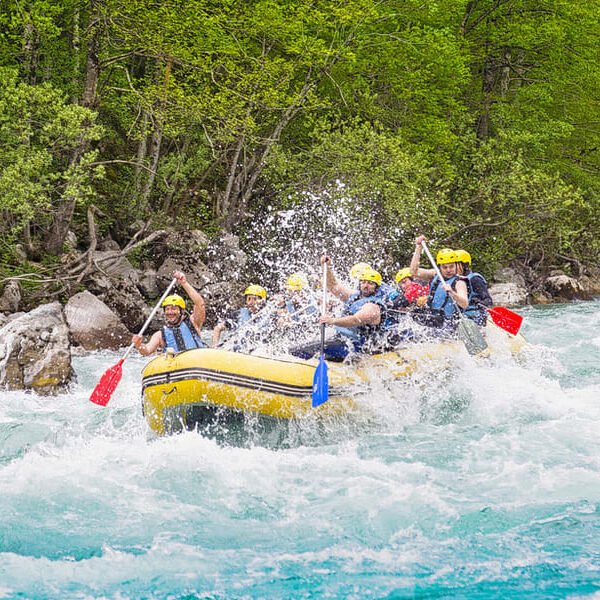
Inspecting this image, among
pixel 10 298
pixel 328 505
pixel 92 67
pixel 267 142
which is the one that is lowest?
pixel 10 298

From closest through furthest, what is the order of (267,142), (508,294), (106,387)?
(106,387) < (267,142) < (508,294)

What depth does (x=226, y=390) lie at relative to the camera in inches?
270

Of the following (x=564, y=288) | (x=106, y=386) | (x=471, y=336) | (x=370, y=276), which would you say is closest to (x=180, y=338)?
(x=106, y=386)

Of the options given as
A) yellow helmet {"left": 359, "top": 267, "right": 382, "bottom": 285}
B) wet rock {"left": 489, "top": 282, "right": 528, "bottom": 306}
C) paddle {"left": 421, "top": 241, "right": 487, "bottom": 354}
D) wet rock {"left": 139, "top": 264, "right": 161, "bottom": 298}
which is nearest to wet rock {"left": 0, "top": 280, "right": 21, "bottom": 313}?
wet rock {"left": 139, "top": 264, "right": 161, "bottom": 298}

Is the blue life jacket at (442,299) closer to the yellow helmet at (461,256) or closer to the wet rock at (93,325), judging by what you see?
the yellow helmet at (461,256)

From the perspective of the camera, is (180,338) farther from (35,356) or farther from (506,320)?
(506,320)

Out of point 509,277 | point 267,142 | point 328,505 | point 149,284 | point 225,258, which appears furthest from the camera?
point 509,277

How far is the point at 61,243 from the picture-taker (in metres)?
13.6

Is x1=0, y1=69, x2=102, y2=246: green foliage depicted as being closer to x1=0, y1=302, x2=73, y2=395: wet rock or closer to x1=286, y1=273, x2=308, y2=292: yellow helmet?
x1=0, y1=302, x2=73, y2=395: wet rock

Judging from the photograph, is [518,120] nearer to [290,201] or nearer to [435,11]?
[435,11]

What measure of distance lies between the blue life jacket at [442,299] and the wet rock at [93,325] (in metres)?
5.23

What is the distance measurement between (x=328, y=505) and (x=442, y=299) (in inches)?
169

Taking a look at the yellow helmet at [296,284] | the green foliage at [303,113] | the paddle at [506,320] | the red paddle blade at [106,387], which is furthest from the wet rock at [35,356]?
the paddle at [506,320]

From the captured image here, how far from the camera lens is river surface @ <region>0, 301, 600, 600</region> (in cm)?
460
